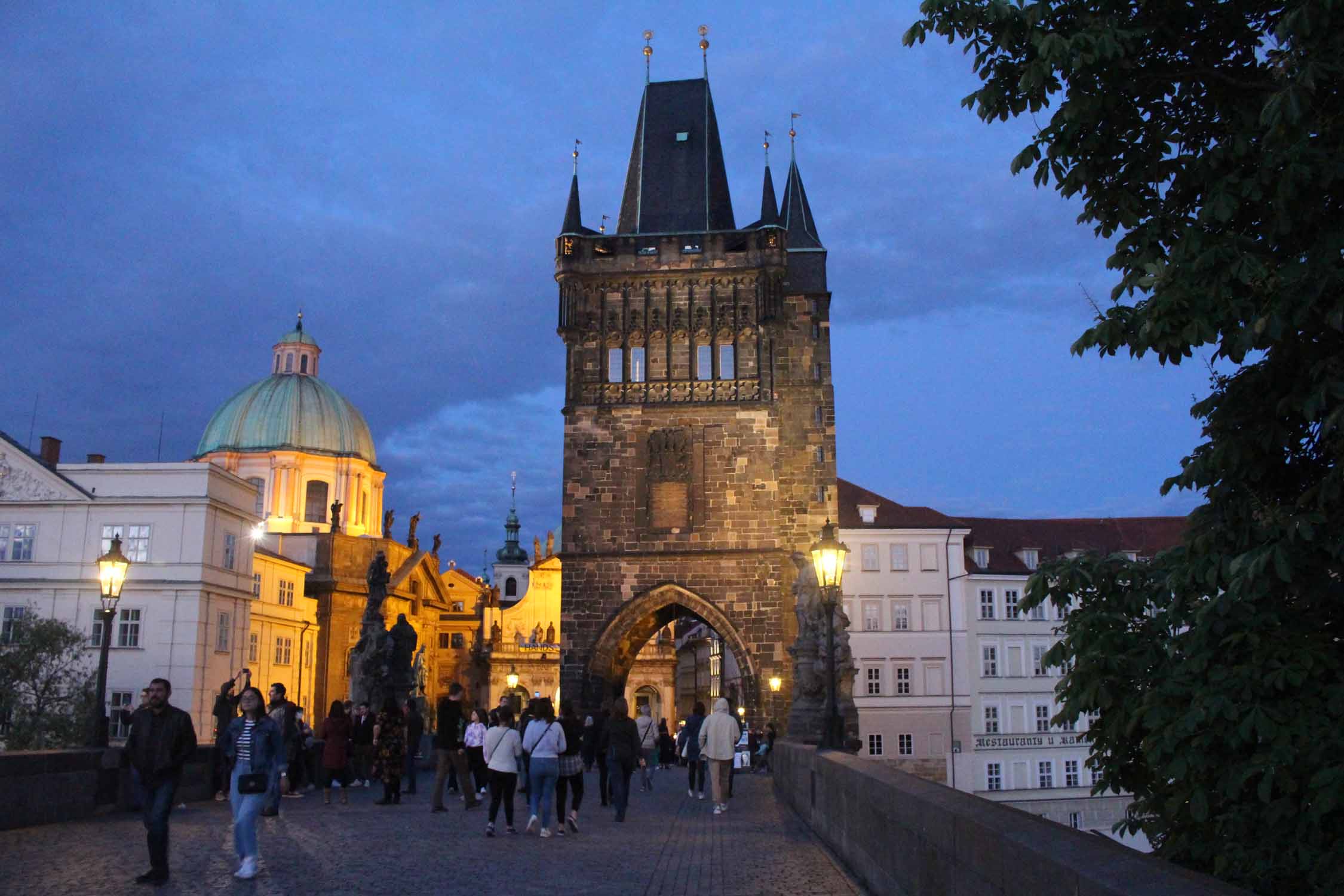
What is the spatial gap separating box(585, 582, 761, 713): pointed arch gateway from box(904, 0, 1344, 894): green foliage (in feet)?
103

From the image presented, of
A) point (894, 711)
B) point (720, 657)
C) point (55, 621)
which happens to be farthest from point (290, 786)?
point (720, 657)

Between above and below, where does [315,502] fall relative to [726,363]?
below

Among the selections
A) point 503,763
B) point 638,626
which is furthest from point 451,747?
point 638,626

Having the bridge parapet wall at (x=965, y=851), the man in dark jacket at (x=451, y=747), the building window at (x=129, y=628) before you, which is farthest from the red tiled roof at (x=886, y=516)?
the bridge parapet wall at (x=965, y=851)

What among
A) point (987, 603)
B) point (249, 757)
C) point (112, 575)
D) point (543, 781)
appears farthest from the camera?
point (987, 603)

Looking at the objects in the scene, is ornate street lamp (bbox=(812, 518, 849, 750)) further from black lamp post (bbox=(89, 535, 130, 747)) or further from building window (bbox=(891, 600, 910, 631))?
building window (bbox=(891, 600, 910, 631))

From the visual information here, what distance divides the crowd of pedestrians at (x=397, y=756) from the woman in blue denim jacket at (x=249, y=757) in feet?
0.04

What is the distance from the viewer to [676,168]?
4581 centimetres

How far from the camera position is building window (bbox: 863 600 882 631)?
50.9 meters

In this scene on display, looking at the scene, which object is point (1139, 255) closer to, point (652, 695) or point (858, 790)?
point (858, 790)

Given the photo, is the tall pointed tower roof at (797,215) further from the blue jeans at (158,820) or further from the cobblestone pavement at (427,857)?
the blue jeans at (158,820)

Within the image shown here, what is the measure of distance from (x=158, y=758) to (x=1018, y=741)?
46.1 m

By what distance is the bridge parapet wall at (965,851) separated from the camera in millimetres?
4246

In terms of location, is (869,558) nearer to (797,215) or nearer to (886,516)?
(886,516)
